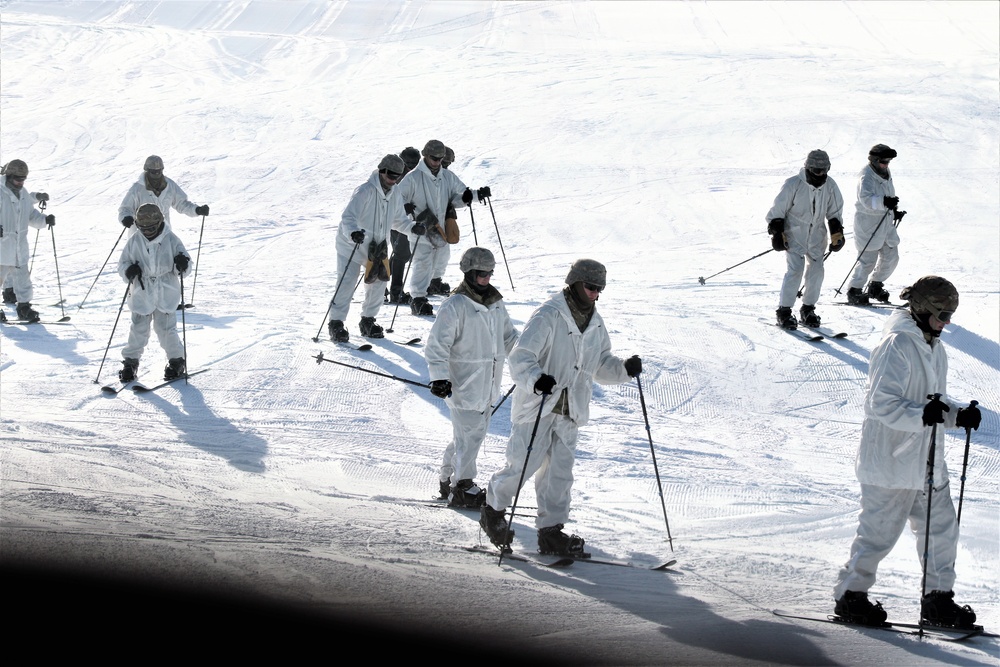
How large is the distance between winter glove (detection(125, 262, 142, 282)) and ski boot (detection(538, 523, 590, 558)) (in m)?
4.69

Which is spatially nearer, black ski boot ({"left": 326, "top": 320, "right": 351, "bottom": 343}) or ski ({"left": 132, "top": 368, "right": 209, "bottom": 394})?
ski ({"left": 132, "top": 368, "right": 209, "bottom": 394})

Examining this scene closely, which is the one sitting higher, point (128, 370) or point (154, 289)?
point (154, 289)

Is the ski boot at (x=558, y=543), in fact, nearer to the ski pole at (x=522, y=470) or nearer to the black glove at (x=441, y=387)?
the ski pole at (x=522, y=470)

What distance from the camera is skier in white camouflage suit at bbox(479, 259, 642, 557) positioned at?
6238mm

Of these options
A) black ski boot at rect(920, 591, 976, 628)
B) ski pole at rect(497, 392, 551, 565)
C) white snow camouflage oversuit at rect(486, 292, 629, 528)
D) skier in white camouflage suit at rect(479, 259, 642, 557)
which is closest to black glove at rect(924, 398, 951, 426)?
black ski boot at rect(920, 591, 976, 628)

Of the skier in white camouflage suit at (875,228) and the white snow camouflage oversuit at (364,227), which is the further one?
the skier in white camouflage suit at (875,228)

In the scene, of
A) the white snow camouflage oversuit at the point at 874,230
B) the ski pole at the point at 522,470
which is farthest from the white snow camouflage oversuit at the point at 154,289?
the white snow camouflage oversuit at the point at 874,230

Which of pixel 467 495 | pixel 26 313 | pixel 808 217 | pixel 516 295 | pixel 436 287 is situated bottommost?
pixel 467 495

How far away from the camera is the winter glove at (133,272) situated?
373 inches

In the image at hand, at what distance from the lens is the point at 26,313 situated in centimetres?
1263

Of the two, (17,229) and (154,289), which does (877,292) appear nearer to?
(154,289)

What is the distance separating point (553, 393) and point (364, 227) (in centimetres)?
504

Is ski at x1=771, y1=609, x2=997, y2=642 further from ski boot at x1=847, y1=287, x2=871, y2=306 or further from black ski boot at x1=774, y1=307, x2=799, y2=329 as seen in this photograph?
ski boot at x1=847, y1=287, x2=871, y2=306

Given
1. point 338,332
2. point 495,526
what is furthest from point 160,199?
point 495,526
